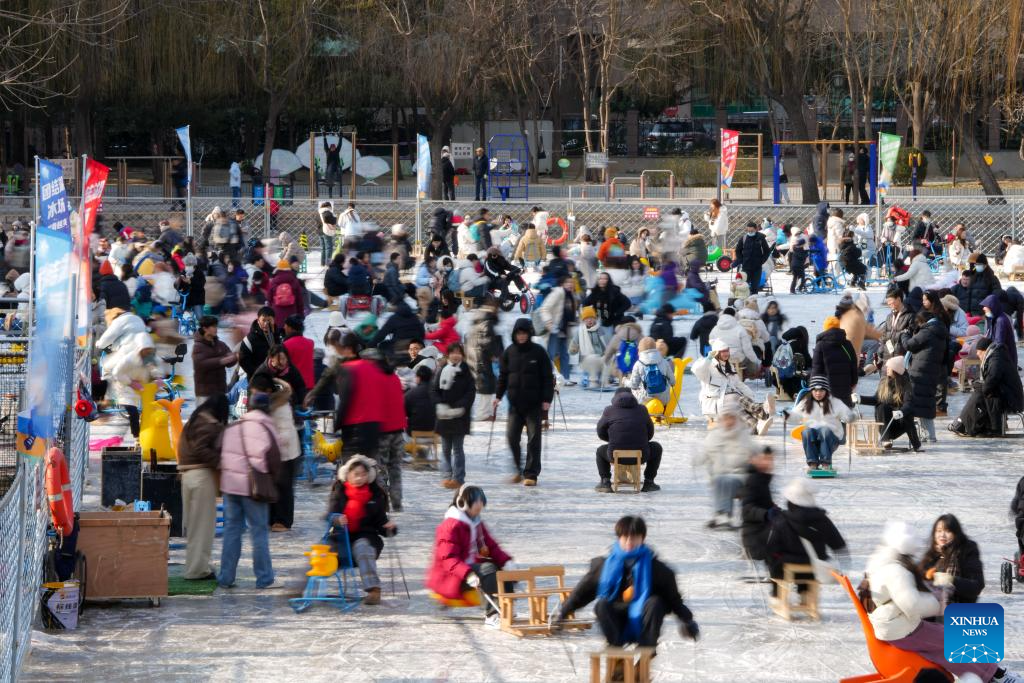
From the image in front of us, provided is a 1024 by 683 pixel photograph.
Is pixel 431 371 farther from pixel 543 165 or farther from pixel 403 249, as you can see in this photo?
pixel 543 165

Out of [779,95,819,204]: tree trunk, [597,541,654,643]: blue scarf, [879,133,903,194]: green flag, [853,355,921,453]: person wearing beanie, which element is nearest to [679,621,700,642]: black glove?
[597,541,654,643]: blue scarf

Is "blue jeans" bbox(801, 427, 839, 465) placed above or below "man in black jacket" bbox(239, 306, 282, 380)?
below

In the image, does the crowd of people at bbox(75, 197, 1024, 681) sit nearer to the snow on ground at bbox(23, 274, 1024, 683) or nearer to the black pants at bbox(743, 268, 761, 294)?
the black pants at bbox(743, 268, 761, 294)

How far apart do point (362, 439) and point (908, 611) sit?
4541 millimetres

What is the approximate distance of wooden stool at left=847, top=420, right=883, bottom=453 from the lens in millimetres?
13648

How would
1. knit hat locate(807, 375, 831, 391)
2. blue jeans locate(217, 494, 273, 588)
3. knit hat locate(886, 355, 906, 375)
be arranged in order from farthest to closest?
knit hat locate(886, 355, 906, 375) < knit hat locate(807, 375, 831, 391) < blue jeans locate(217, 494, 273, 588)

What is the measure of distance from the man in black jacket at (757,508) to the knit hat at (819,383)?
3696 mm

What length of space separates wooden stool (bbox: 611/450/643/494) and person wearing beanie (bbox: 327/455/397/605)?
3220mm

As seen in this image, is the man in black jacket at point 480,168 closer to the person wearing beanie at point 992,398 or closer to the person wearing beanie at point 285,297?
the person wearing beanie at point 285,297

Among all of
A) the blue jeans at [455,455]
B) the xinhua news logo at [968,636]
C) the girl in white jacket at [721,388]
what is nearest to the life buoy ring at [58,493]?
the blue jeans at [455,455]

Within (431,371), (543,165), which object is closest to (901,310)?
(431,371)

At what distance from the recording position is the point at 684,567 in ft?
32.3

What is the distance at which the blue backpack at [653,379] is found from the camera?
46.8 feet

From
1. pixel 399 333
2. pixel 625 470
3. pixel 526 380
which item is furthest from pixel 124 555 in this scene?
pixel 399 333
